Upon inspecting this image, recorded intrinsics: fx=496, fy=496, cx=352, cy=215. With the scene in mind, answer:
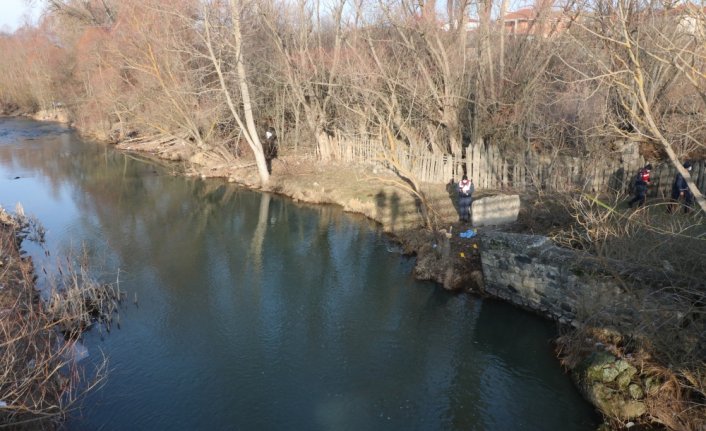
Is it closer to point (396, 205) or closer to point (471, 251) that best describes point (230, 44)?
point (396, 205)

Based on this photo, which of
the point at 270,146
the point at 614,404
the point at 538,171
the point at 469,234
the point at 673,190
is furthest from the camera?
the point at 270,146

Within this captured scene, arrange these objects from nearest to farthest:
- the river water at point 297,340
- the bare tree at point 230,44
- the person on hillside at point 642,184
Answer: the river water at point 297,340 → the person on hillside at point 642,184 → the bare tree at point 230,44

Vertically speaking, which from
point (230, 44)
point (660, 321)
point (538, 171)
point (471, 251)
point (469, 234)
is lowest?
point (660, 321)

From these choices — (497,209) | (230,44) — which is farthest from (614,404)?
(230,44)

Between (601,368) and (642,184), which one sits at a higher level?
(642,184)

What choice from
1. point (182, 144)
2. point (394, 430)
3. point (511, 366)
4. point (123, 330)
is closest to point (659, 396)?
point (511, 366)

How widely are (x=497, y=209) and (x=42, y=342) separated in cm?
1117

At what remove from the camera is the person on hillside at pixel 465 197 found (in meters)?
14.5

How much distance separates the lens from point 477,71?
17625mm

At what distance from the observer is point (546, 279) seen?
10.6 m

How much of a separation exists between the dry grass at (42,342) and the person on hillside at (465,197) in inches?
381

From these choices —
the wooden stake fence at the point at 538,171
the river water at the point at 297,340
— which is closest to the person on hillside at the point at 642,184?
the wooden stake fence at the point at 538,171

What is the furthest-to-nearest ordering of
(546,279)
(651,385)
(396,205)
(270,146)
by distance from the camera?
(270,146) < (396,205) < (546,279) < (651,385)

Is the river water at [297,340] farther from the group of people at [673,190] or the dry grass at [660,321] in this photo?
the group of people at [673,190]
